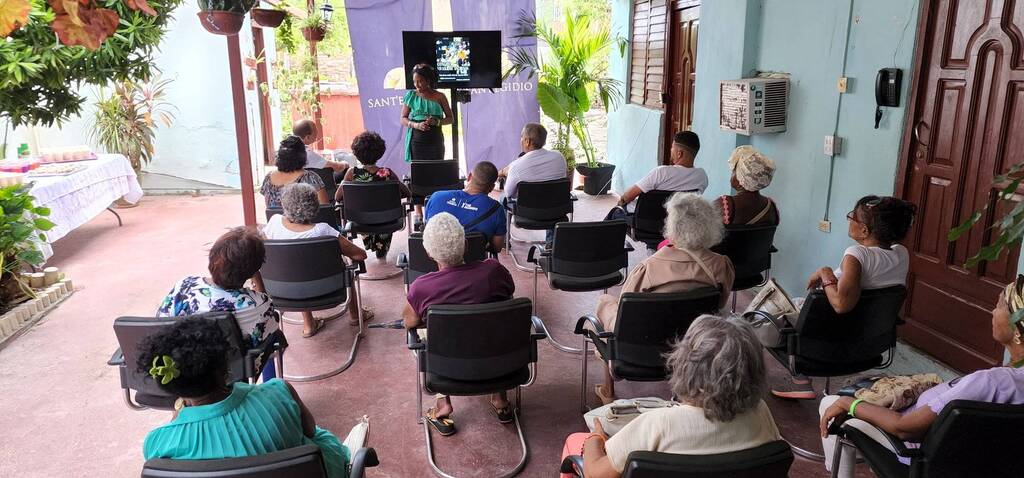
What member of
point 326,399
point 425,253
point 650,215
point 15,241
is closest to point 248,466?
point 326,399

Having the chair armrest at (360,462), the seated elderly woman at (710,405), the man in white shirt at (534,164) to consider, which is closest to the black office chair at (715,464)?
the seated elderly woman at (710,405)

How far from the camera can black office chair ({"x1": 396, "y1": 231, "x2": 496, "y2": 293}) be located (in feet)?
11.8

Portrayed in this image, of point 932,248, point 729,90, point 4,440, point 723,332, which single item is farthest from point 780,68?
point 4,440

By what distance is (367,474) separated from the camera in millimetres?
2799

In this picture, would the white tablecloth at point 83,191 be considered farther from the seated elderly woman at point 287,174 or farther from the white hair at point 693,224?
the white hair at point 693,224

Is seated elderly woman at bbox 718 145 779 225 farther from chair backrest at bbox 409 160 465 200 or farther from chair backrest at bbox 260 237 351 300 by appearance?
chair backrest at bbox 409 160 465 200

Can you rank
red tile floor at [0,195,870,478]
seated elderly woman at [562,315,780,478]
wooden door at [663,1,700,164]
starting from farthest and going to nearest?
wooden door at [663,1,700,164] < red tile floor at [0,195,870,478] < seated elderly woman at [562,315,780,478]

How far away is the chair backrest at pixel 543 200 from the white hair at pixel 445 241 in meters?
2.21

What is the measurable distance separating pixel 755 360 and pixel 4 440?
3.26 meters

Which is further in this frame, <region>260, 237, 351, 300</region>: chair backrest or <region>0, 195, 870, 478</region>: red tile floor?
<region>260, 237, 351, 300</region>: chair backrest

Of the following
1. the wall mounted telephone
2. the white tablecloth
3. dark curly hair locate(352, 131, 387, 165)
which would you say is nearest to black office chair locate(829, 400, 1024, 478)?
the wall mounted telephone

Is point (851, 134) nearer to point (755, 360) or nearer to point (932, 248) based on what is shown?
point (932, 248)

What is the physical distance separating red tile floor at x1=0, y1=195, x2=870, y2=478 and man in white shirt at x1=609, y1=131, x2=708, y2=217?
34.0 inches

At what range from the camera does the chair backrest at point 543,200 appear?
505 cm
